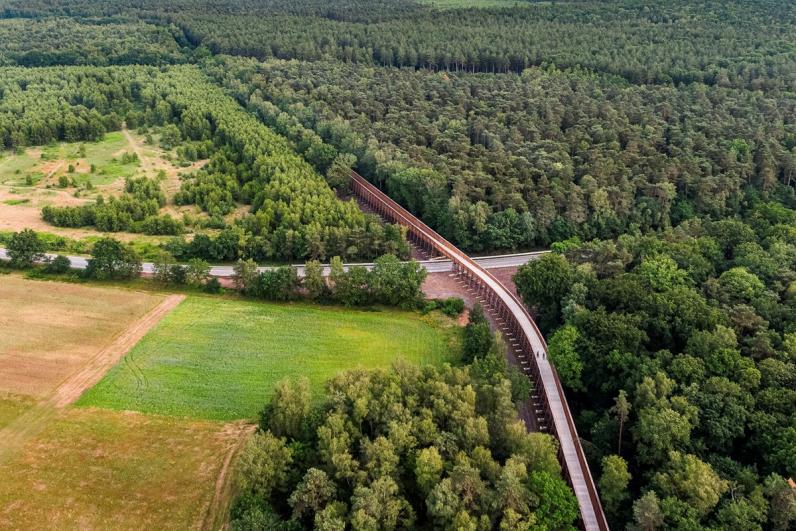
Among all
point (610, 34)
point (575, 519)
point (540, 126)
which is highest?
point (610, 34)

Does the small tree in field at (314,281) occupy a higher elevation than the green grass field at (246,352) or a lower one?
higher

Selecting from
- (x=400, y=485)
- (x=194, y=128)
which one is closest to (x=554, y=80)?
(x=194, y=128)

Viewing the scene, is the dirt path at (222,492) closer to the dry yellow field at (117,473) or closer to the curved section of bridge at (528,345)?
the dry yellow field at (117,473)

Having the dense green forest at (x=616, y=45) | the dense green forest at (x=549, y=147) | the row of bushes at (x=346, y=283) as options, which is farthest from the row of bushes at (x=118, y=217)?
the dense green forest at (x=616, y=45)

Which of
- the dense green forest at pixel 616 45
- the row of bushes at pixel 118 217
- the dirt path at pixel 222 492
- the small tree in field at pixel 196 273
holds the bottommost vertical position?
the dirt path at pixel 222 492

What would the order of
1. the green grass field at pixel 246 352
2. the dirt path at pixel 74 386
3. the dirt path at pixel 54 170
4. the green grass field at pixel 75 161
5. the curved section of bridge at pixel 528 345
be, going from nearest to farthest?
the curved section of bridge at pixel 528 345 < the dirt path at pixel 74 386 < the green grass field at pixel 246 352 < the green grass field at pixel 75 161 < the dirt path at pixel 54 170

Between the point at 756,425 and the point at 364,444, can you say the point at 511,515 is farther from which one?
the point at 756,425

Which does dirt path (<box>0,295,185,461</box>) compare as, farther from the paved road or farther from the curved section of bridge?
the curved section of bridge
